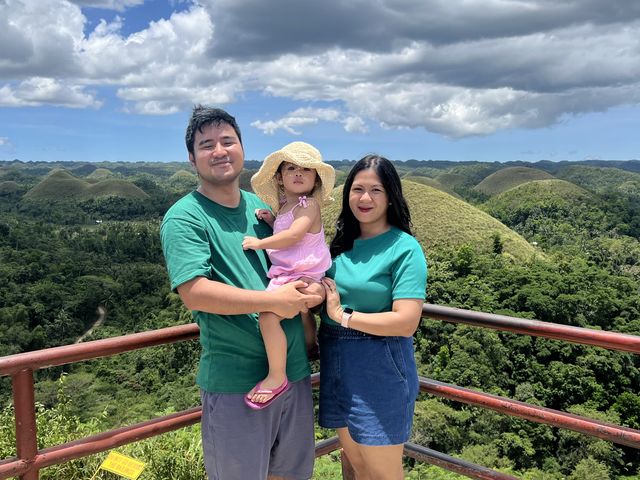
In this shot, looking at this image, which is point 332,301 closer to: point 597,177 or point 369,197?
point 369,197

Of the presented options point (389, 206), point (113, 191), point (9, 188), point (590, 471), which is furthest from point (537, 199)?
point (9, 188)

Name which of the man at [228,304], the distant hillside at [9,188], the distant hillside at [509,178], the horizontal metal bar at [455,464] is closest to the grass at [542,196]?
the distant hillside at [509,178]

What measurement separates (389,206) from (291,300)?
632 millimetres

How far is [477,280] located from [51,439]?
3560cm

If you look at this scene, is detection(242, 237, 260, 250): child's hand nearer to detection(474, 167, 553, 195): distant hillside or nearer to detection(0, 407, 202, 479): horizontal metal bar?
detection(0, 407, 202, 479): horizontal metal bar

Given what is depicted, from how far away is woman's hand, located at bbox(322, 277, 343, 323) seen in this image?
216cm

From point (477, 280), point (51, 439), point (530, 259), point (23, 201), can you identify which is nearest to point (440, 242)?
point (530, 259)

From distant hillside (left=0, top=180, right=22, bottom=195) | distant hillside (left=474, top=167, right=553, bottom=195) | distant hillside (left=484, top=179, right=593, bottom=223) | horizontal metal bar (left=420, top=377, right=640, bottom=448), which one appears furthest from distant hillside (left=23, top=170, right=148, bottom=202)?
→ horizontal metal bar (left=420, top=377, right=640, bottom=448)

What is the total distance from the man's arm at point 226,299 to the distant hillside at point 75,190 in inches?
4827

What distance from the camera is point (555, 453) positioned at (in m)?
21.5

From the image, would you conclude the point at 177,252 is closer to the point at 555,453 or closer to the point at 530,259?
the point at 555,453

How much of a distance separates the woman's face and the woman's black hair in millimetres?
19

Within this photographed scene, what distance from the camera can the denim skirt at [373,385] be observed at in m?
2.18

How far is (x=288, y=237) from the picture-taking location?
2.14m
